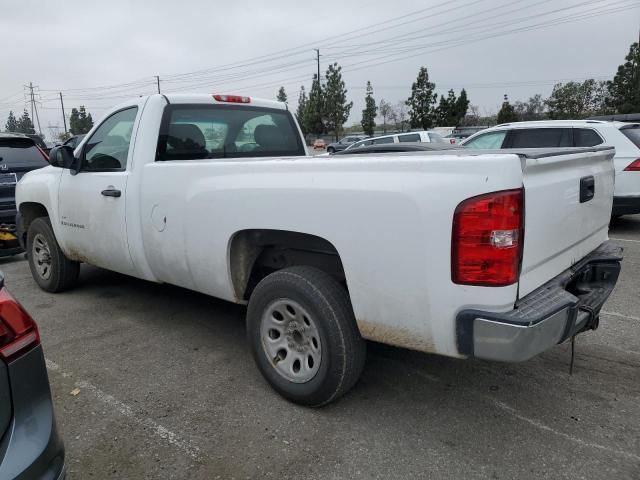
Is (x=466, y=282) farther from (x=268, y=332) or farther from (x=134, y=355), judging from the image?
(x=134, y=355)

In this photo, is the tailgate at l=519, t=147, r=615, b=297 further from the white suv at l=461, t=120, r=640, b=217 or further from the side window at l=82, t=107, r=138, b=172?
the white suv at l=461, t=120, r=640, b=217

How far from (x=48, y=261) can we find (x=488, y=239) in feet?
15.3

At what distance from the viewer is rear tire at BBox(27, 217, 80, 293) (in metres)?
5.02

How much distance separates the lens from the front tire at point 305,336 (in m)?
2.72

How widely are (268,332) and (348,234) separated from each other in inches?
36.8

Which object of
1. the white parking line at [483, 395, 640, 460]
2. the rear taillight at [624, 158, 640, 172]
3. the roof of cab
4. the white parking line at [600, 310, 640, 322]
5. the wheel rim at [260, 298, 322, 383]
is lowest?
the white parking line at [600, 310, 640, 322]

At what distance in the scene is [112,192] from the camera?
3.96 m

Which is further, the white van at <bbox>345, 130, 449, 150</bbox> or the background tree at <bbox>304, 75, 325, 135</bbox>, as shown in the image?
the background tree at <bbox>304, 75, 325, 135</bbox>

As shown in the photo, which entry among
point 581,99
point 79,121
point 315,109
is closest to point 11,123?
point 79,121

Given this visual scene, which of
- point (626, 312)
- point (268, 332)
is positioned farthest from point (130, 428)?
point (626, 312)

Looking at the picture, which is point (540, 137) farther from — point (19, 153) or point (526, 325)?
point (19, 153)

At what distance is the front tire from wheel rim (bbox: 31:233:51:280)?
10.3ft

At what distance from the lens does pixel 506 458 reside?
2512mm

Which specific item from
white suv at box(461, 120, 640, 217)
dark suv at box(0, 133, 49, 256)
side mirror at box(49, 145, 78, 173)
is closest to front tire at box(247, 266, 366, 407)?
side mirror at box(49, 145, 78, 173)
